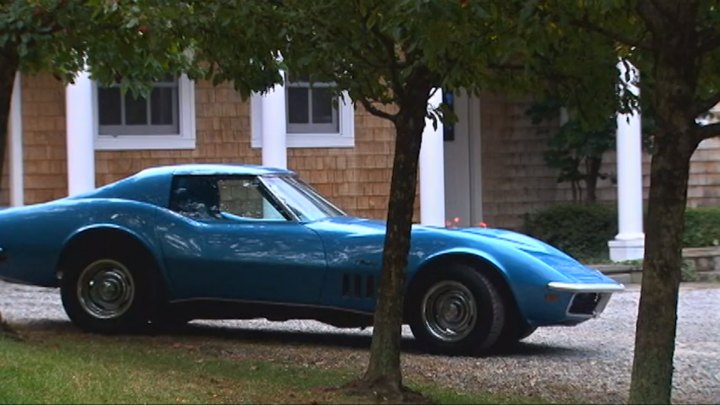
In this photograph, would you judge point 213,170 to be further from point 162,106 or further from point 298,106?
point 298,106

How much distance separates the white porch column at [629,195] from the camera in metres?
16.4

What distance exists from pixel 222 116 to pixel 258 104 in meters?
0.54

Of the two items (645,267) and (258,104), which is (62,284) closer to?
(645,267)

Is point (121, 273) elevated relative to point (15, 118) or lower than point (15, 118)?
lower

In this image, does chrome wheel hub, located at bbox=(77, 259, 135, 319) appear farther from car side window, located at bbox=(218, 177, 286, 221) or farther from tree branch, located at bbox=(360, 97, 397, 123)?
tree branch, located at bbox=(360, 97, 397, 123)

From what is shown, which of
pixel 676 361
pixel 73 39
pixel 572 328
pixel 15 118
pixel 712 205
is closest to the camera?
pixel 73 39

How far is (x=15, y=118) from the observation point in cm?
1565

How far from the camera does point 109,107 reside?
1638cm

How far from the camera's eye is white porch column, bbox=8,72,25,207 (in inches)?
613

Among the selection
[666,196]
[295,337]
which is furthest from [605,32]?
[295,337]

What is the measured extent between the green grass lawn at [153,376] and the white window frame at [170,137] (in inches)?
260

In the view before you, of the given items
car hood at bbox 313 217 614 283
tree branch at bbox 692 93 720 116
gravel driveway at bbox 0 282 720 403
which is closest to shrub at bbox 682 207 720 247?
gravel driveway at bbox 0 282 720 403

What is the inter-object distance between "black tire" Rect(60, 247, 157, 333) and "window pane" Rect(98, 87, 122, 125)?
21.3ft

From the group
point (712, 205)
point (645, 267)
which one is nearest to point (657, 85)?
point (645, 267)
